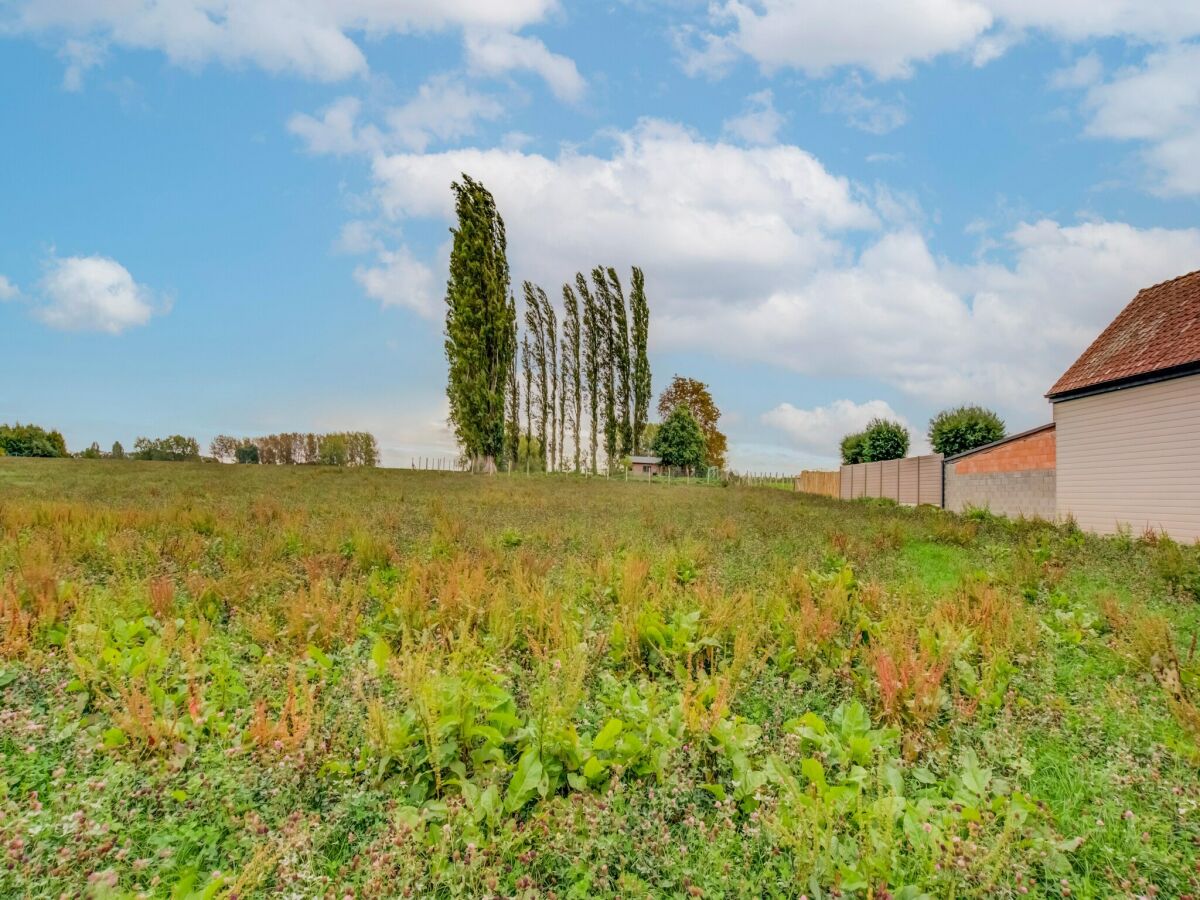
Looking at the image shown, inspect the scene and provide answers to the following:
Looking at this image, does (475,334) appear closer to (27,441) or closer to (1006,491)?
(1006,491)

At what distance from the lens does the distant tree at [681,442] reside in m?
57.6

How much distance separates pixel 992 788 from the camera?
10.8ft

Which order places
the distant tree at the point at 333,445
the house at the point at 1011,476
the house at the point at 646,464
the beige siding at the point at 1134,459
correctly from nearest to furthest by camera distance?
1. the beige siding at the point at 1134,459
2. the house at the point at 1011,476
3. the distant tree at the point at 333,445
4. the house at the point at 646,464

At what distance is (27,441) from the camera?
57625 millimetres

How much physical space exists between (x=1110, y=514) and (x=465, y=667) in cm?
1831

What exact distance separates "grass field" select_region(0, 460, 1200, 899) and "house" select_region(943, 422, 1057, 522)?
15.2 metres

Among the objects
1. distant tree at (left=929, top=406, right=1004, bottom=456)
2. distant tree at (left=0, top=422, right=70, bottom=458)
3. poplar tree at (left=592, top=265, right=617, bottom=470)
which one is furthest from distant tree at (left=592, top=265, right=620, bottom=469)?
distant tree at (left=0, top=422, right=70, bottom=458)

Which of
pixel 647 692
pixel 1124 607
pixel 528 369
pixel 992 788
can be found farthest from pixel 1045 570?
pixel 528 369

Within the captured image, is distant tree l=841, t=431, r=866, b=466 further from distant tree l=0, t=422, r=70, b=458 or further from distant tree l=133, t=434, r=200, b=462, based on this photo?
distant tree l=0, t=422, r=70, b=458

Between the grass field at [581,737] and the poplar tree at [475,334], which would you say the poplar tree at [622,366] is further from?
the grass field at [581,737]

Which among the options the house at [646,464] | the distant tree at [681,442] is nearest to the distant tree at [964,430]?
the distant tree at [681,442]

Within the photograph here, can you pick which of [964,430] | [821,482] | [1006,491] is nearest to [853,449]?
[821,482]

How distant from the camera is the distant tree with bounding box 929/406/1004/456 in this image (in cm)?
3338

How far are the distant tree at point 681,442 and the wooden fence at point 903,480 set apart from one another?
19287mm
